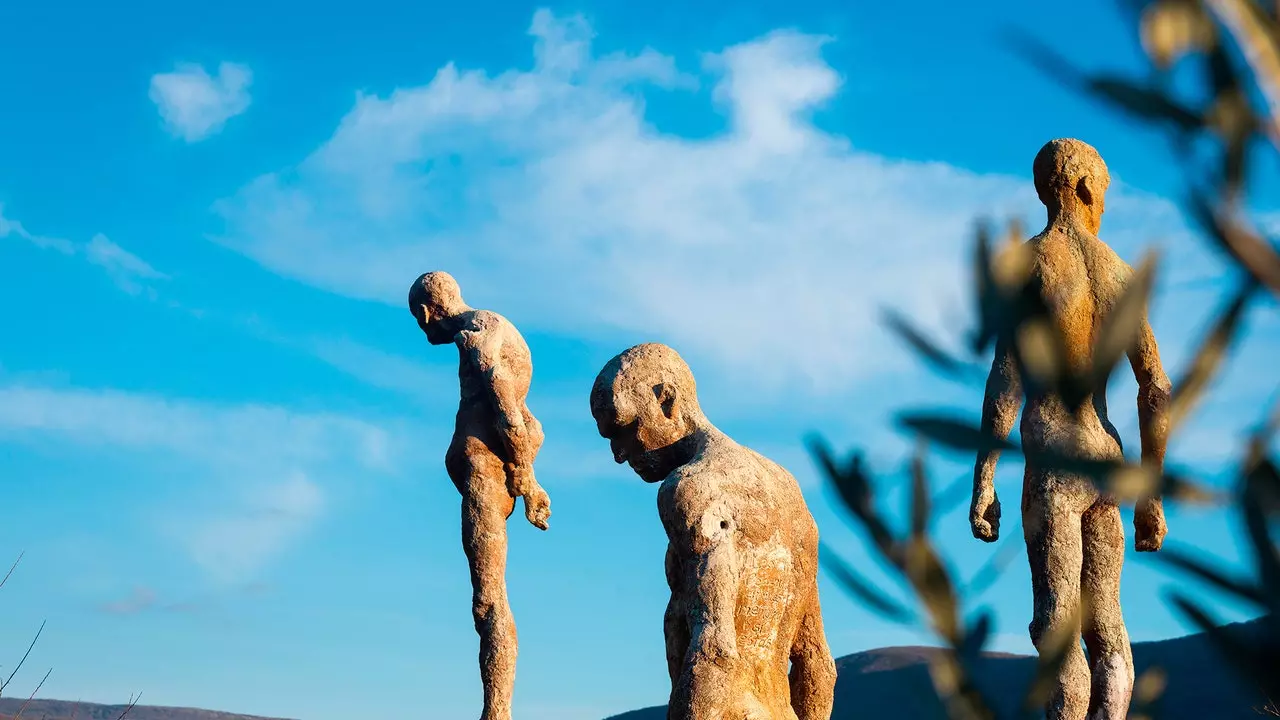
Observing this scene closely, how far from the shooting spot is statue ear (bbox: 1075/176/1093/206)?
7.15 metres

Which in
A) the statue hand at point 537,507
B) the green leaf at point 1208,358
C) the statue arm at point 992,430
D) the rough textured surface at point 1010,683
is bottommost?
the green leaf at point 1208,358

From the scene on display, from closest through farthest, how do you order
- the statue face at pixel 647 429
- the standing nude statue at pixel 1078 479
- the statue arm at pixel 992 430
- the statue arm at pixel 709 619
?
1. the statue arm at pixel 709 619
2. the statue face at pixel 647 429
3. the standing nude statue at pixel 1078 479
4. the statue arm at pixel 992 430

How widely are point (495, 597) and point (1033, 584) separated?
15.4 ft

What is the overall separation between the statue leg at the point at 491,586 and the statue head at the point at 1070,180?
4786 mm

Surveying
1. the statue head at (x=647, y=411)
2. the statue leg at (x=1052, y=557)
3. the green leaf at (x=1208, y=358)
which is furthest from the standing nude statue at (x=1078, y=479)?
the green leaf at (x=1208, y=358)

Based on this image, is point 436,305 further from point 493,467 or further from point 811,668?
point 811,668

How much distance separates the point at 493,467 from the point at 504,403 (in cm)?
52

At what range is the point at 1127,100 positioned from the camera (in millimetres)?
1158

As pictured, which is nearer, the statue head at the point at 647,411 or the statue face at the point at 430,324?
the statue head at the point at 647,411

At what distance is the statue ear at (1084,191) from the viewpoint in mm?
7152

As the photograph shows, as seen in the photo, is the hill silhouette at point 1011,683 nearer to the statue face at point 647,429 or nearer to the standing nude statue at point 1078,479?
the standing nude statue at point 1078,479

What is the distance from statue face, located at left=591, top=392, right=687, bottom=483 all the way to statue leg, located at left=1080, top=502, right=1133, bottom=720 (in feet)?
7.08

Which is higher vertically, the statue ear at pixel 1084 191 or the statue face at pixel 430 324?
the statue face at pixel 430 324

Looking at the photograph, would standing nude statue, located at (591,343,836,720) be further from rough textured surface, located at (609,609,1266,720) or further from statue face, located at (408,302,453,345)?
rough textured surface, located at (609,609,1266,720)
